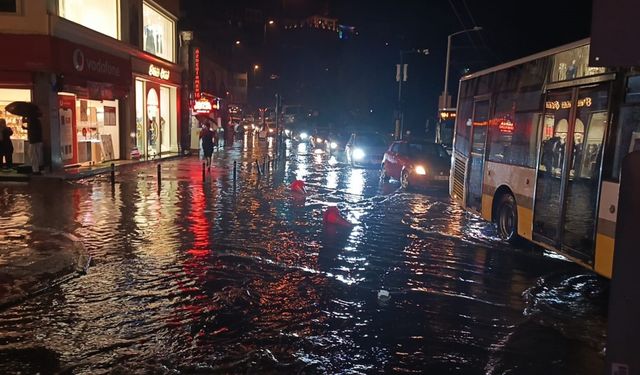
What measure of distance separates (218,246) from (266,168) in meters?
16.1

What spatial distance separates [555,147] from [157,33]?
90.1 feet

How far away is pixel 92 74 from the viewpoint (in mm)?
22297

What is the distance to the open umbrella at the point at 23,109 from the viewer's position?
18.7 meters

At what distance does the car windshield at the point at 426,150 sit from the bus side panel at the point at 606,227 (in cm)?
1274

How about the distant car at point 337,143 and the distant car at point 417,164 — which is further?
the distant car at point 337,143

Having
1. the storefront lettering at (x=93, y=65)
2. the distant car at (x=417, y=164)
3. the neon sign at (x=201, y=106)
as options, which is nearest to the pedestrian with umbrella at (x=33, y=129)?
the storefront lettering at (x=93, y=65)

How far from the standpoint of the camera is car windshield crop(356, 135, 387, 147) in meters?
28.8

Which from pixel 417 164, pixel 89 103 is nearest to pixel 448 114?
pixel 417 164

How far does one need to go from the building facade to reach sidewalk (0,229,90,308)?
1078 centimetres

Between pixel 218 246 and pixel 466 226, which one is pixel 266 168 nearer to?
pixel 466 226

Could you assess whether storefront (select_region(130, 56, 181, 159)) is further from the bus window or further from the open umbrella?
the bus window

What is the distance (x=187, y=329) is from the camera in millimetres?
5957

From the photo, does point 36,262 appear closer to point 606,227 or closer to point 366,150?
point 606,227

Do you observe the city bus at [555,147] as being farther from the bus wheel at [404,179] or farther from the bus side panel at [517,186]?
the bus wheel at [404,179]
